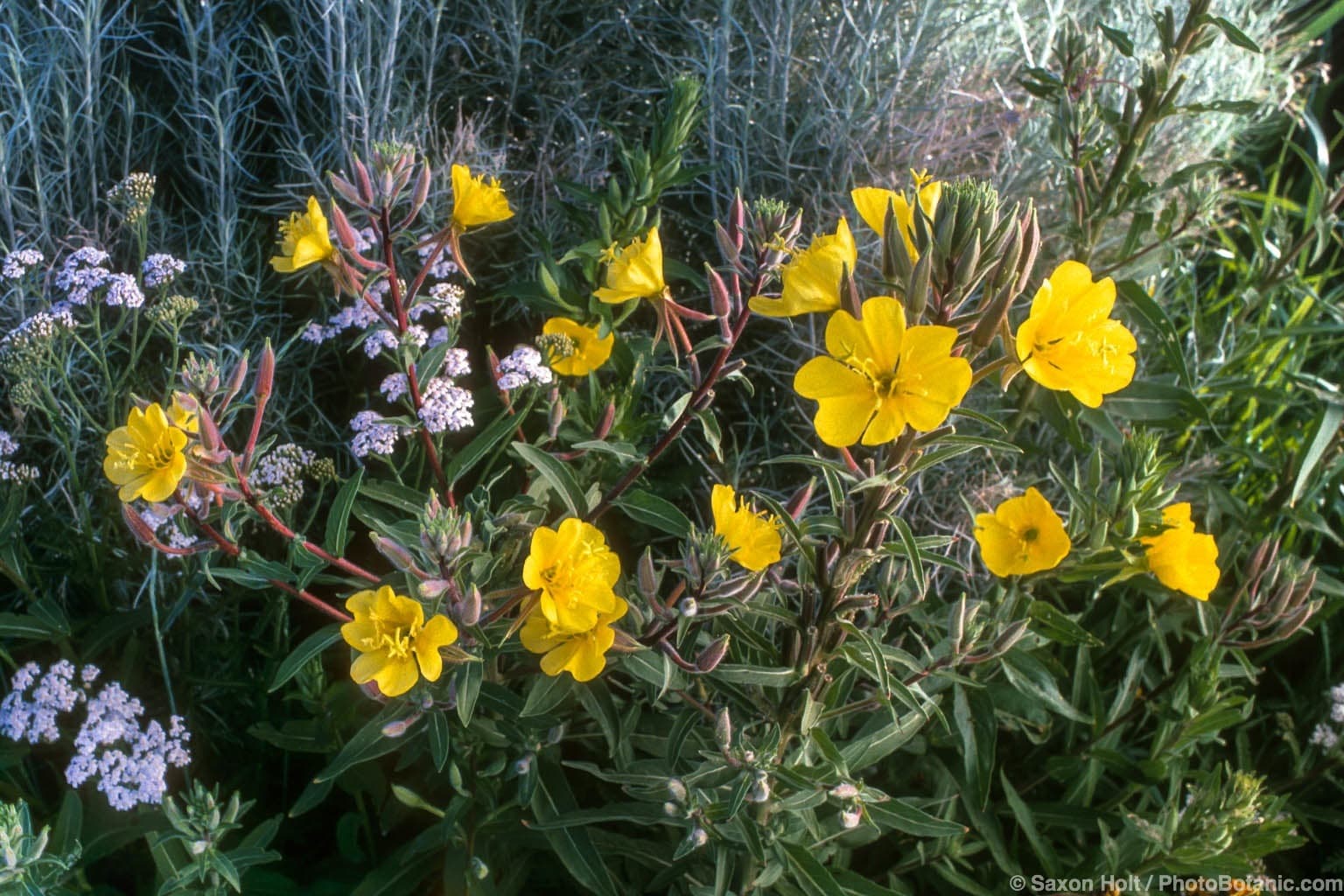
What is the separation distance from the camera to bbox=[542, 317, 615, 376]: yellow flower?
209 cm

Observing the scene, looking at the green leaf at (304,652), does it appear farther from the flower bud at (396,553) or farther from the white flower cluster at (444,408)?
the white flower cluster at (444,408)

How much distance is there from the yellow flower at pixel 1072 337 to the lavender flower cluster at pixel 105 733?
155cm

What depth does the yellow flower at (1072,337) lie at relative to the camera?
1367 millimetres

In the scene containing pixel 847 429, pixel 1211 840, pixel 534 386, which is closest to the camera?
pixel 847 429

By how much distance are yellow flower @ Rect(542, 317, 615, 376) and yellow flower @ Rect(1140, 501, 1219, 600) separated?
107 cm

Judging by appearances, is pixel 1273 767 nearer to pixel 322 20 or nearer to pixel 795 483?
pixel 795 483

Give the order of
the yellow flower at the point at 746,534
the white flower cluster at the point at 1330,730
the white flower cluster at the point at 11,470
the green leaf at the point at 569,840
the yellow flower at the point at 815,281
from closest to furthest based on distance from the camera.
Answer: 1. the yellow flower at the point at 815,281
2. the yellow flower at the point at 746,534
3. the green leaf at the point at 569,840
4. the white flower cluster at the point at 11,470
5. the white flower cluster at the point at 1330,730

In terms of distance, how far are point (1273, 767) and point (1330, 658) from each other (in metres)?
0.32

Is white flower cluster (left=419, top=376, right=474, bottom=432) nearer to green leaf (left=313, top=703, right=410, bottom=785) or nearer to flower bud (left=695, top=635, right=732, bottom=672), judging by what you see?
green leaf (left=313, top=703, right=410, bottom=785)

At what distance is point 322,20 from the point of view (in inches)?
98.8

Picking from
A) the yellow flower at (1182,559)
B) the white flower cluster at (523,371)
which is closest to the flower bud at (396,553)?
the white flower cluster at (523,371)

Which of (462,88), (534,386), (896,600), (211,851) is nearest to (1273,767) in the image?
(896,600)

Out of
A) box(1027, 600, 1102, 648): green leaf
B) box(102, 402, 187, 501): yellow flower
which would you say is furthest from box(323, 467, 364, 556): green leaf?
box(1027, 600, 1102, 648): green leaf

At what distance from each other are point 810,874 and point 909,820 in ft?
0.63
